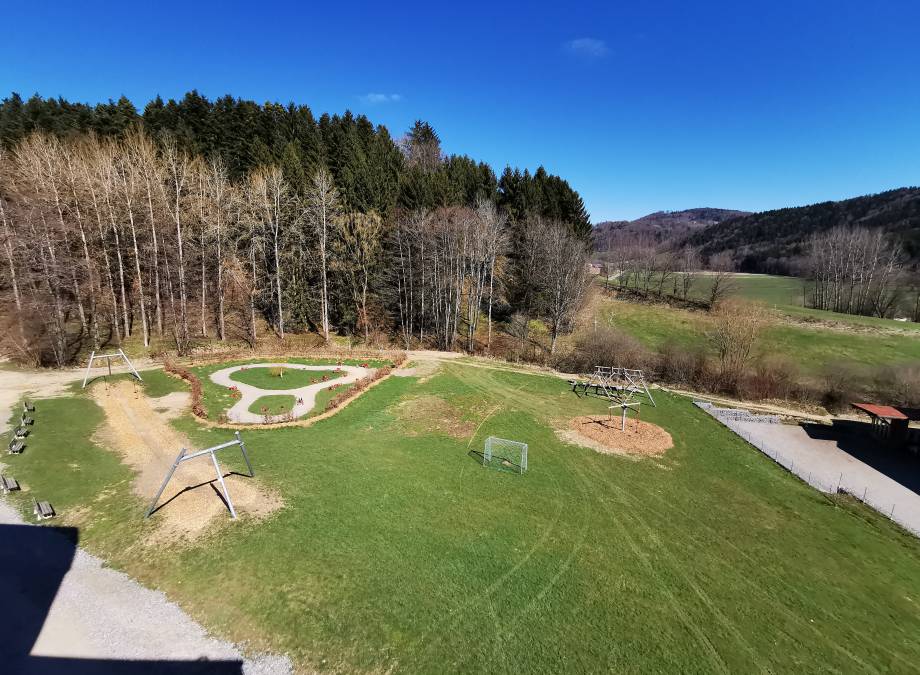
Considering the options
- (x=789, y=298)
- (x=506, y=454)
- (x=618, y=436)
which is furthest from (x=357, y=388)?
(x=789, y=298)

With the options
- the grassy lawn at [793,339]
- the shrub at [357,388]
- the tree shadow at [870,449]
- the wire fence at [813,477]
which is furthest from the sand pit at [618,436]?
the grassy lawn at [793,339]

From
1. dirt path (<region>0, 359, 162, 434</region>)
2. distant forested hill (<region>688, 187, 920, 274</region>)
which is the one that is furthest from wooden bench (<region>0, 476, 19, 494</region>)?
distant forested hill (<region>688, 187, 920, 274</region>)

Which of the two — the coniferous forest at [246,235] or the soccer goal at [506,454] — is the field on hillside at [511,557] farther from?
the coniferous forest at [246,235]

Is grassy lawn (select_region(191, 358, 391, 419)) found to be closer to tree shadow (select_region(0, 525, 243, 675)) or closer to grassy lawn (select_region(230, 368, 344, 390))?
grassy lawn (select_region(230, 368, 344, 390))

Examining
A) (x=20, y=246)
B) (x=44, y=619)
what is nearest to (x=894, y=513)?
(x=44, y=619)

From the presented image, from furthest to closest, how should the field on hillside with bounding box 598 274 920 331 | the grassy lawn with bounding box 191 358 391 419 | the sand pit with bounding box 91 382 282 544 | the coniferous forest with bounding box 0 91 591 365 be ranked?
the field on hillside with bounding box 598 274 920 331 → the coniferous forest with bounding box 0 91 591 365 → the grassy lawn with bounding box 191 358 391 419 → the sand pit with bounding box 91 382 282 544

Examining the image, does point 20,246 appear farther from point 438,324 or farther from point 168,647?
point 168,647
